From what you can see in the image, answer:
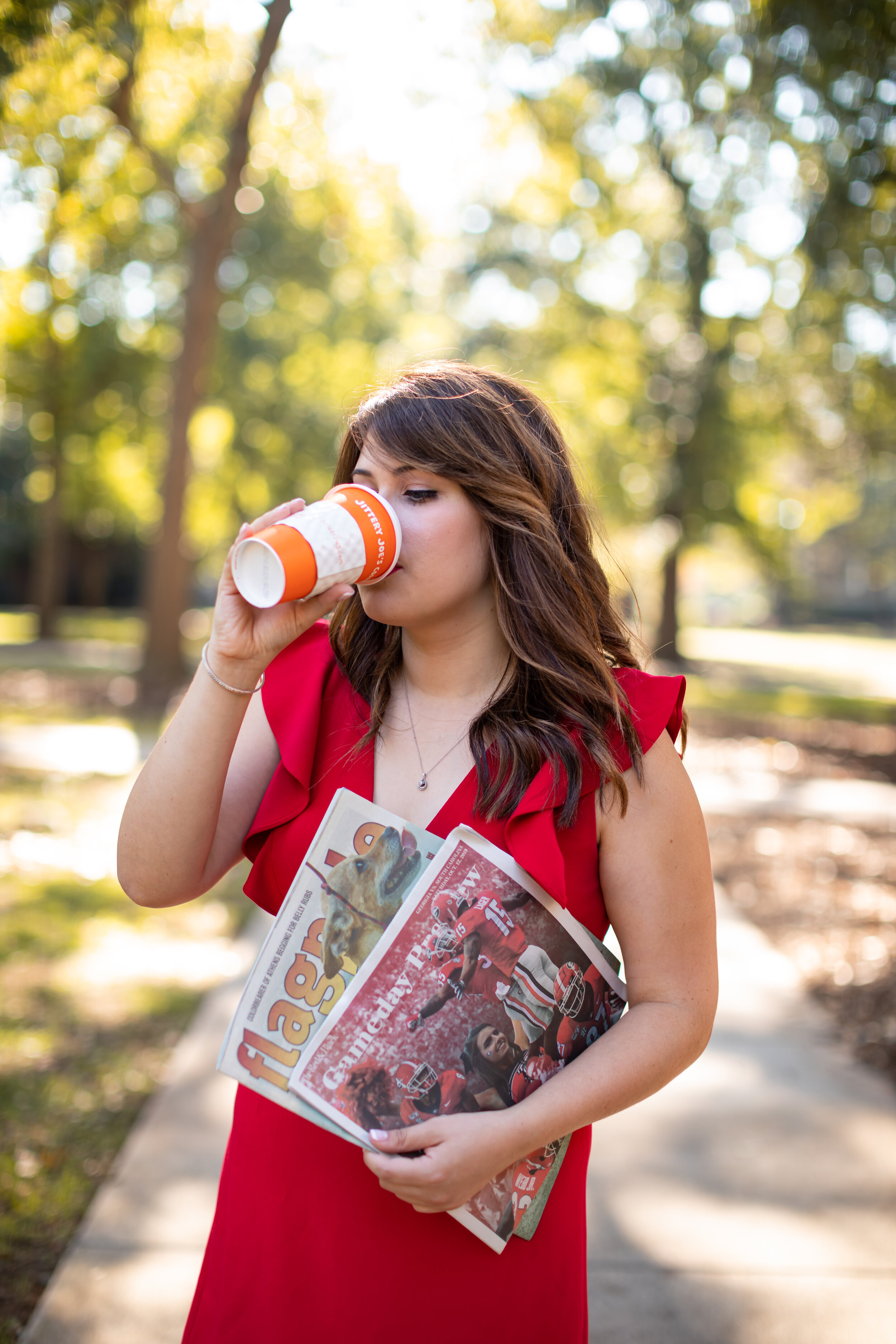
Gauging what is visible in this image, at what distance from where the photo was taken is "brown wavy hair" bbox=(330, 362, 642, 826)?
1565mm

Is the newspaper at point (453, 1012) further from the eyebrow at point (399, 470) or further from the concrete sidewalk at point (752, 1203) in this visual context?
the concrete sidewalk at point (752, 1203)

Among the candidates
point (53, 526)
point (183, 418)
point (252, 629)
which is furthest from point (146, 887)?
point (53, 526)

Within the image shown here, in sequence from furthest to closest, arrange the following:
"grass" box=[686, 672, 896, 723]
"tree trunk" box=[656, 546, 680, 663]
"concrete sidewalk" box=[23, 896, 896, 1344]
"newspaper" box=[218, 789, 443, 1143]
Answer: "tree trunk" box=[656, 546, 680, 663] → "grass" box=[686, 672, 896, 723] → "concrete sidewalk" box=[23, 896, 896, 1344] → "newspaper" box=[218, 789, 443, 1143]

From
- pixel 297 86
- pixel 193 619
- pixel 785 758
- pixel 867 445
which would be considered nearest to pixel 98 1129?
pixel 785 758

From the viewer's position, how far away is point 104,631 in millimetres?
26562

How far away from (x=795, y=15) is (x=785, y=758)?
8.24 m

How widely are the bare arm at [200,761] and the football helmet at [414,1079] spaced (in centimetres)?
46

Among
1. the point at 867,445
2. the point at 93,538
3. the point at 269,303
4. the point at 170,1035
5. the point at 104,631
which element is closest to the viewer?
the point at 170,1035

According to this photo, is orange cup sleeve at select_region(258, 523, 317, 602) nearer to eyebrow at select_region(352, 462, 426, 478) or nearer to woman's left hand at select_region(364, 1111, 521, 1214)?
eyebrow at select_region(352, 462, 426, 478)

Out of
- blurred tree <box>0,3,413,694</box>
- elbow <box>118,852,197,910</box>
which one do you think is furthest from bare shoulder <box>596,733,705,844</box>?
blurred tree <box>0,3,413,694</box>

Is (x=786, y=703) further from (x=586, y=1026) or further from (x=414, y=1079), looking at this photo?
(x=414, y=1079)

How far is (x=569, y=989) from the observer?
1.47 m

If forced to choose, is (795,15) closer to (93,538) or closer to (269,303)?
(269,303)

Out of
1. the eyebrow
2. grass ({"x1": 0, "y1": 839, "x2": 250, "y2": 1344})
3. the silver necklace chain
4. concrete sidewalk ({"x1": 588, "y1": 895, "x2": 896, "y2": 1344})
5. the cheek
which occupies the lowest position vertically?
grass ({"x1": 0, "y1": 839, "x2": 250, "y2": 1344})
